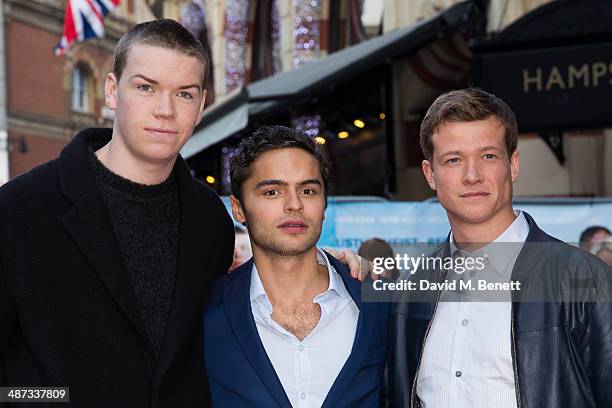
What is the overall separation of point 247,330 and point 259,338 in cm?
5

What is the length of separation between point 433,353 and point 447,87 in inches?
309

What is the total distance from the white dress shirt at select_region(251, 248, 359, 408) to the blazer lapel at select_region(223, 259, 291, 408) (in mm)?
43

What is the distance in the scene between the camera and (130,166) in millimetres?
2859

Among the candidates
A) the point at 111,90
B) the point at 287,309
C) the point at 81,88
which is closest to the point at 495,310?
the point at 287,309

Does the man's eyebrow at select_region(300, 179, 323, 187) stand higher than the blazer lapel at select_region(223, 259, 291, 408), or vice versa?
the man's eyebrow at select_region(300, 179, 323, 187)

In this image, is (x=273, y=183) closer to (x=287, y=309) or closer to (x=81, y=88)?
(x=287, y=309)

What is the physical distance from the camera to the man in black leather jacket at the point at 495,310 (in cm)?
246

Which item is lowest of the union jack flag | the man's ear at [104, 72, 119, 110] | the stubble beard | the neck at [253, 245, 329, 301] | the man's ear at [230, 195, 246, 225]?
the neck at [253, 245, 329, 301]

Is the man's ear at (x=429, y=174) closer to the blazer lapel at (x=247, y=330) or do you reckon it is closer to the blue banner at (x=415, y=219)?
the blazer lapel at (x=247, y=330)

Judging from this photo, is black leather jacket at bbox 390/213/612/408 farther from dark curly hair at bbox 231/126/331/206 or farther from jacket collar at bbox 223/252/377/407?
dark curly hair at bbox 231/126/331/206

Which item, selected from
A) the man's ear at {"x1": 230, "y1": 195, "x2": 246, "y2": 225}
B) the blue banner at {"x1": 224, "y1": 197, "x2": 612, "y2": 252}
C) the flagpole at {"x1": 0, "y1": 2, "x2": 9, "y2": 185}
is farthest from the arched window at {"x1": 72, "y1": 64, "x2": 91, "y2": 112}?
the man's ear at {"x1": 230, "y1": 195, "x2": 246, "y2": 225}

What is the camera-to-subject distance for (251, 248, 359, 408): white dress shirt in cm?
279

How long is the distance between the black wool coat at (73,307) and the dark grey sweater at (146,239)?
6cm

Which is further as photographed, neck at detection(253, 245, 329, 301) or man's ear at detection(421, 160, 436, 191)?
neck at detection(253, 245, 329, 301)
